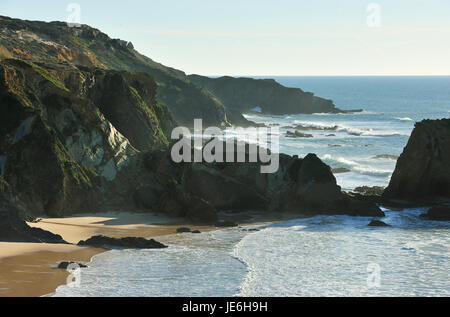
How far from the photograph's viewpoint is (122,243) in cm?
2420

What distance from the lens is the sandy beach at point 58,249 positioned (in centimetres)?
1820

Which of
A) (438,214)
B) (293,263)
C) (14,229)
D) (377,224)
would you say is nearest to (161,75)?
(438,214)

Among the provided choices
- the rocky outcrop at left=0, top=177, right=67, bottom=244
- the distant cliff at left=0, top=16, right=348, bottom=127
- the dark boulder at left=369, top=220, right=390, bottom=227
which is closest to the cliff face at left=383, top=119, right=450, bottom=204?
the dark boulder at left=369, top=220, right=390, bottom=227

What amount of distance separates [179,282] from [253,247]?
5.98 metres

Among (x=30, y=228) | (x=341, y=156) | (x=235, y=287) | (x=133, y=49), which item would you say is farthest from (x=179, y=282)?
(x=133, y=49)

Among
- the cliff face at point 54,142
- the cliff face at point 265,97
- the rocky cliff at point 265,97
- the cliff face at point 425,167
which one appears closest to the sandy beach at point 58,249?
the cliff face at point 54,142

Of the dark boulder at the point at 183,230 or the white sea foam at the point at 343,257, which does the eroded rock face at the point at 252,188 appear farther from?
the dark boulder at the point at 183,230

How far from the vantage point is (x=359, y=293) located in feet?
62.3

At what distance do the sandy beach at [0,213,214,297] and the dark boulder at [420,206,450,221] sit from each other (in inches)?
472

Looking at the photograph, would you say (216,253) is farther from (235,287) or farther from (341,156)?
(341,156)

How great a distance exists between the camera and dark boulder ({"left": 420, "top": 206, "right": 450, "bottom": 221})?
1260 inches

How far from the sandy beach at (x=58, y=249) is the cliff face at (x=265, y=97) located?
111m

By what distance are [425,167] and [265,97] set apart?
10988cm

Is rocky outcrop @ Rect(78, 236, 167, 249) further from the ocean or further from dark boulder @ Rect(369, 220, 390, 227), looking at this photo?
dark boulder @ Rect(369, 220, 390, 227)
